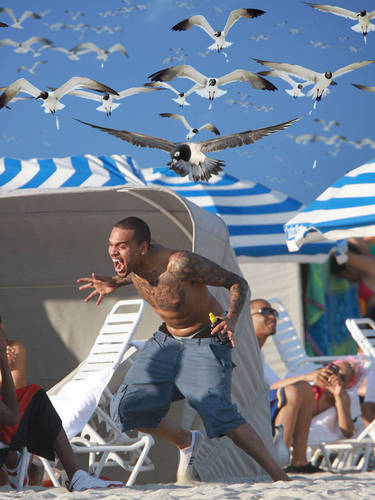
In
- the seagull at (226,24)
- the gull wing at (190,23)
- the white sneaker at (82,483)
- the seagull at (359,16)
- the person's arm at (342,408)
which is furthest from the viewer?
the gull wing at (190,23)

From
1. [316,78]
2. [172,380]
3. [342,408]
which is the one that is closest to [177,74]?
[316,78]

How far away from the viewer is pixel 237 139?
7090 mm

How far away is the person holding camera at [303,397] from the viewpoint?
18.7ft

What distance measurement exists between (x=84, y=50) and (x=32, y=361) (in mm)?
5561

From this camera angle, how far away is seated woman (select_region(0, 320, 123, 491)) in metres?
3.75

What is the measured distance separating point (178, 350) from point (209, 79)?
5535 millimetres

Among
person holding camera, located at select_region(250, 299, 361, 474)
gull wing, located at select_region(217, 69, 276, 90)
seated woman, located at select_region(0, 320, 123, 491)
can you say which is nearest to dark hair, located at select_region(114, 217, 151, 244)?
seated woman, located at select_region(0, 320, 123, 491)

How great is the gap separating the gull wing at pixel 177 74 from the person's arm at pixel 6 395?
198 inches

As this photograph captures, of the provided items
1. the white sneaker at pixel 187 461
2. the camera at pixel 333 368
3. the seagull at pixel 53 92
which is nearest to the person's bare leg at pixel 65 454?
the white sneaker at pixel 187 461

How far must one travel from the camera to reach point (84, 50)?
1110cm

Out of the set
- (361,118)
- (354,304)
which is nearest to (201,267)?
(354,304)

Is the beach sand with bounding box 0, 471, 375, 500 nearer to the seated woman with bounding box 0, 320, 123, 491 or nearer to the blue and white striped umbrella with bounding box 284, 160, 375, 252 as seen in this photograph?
the seated woman with bounding box 0, 320, 123, 491

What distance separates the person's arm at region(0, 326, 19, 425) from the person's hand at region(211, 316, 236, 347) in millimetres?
975

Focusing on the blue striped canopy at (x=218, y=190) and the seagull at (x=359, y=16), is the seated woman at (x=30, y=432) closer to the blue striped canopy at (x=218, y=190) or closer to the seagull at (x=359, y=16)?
the blue striped canopy at (x=218, y=190)
